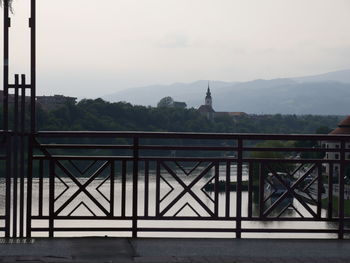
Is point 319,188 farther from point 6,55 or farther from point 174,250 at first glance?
point 6,55

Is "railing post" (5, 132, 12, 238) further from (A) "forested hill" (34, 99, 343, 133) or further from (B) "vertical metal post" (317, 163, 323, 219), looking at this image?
(A) "forested hill" (34, 99, 343, 133)

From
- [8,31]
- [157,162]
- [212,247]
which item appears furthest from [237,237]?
[8,31]

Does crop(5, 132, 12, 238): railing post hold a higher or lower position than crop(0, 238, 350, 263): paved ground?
higher

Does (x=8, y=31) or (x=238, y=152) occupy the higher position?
(x=8, y=31)

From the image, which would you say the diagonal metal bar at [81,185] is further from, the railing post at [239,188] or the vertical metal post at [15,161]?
the railing post at [239,188]

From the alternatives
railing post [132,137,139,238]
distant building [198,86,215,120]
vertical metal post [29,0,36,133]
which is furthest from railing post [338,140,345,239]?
distant building [198,86,215,120]

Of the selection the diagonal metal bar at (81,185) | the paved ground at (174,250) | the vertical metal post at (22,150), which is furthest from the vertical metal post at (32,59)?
the paved ground at (174,250)

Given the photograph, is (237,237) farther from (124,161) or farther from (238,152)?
(124,161)

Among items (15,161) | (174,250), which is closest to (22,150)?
(15,161)

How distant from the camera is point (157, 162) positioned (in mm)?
5645

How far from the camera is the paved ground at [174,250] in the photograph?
4.72 m

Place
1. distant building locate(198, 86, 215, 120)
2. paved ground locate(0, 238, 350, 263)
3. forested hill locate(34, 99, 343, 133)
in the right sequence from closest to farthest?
paved ground locate(0, 238, 350, 263) < forested hill locate(34, 99, 343, 133) < distant building locate(198, 86, 215, 120)

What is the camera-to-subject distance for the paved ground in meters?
4.72

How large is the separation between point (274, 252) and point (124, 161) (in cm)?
156
